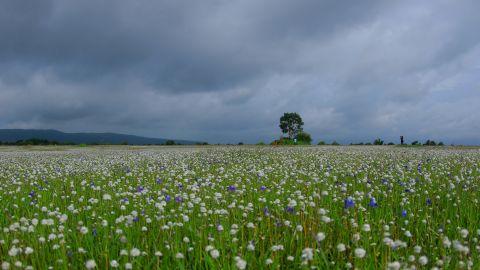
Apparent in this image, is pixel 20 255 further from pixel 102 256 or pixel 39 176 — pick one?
pixel 39 176

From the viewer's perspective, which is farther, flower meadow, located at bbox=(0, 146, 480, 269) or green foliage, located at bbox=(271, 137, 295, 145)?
green foliage, located at bbox=(271, 137, 295, 145)

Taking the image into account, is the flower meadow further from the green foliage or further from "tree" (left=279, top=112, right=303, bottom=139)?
"tree" (left=279, top=112, right=303, bottom=139)

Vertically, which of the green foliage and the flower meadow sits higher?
the green foliage

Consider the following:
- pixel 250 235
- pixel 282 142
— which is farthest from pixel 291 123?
pixel 250 235

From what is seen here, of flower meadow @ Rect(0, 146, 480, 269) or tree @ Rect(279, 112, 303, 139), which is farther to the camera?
tree @ Rect(279, 112, 303, 139)

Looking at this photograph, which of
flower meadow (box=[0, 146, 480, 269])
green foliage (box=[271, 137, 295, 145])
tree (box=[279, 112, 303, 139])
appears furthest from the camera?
tree (box=[279, 112, 303, 139])

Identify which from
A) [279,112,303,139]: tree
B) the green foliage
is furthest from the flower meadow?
[279,112,303,139]: tree

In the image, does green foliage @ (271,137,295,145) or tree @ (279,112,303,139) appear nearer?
green foliage @ (271,137,295,145)

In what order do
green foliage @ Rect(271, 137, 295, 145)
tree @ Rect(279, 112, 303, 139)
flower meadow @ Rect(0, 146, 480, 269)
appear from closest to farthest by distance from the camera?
flower meadow @ Rect(0, 146, 480, 269), green foliage @ Rect(271, 137, 295, 145), tree @ Rect(279, 112, 303, 139)

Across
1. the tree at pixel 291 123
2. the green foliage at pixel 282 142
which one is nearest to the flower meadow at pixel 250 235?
the green foliage at pixel 282 142

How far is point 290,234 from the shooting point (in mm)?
5086

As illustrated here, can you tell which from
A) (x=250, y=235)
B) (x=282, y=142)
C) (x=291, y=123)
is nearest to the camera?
(x=250, y=235)

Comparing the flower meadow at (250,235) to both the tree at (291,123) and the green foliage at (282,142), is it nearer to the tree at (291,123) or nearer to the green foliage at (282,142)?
the green foliage at (282,142)

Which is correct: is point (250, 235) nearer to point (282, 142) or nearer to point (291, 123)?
point (282, 142)
